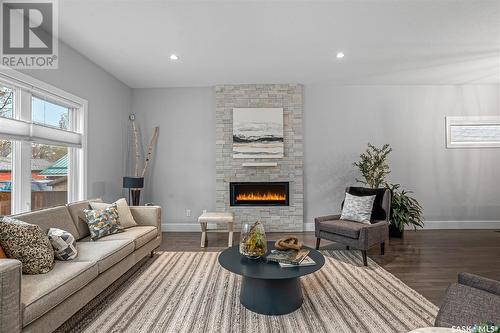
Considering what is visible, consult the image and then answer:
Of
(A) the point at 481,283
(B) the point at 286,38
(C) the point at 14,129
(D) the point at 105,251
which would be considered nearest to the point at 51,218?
(D) the point at 105,251

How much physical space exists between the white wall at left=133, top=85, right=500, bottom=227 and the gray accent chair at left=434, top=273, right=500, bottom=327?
3.83m

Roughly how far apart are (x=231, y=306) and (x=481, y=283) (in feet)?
5.86

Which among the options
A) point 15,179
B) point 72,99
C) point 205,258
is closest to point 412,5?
point 205,258

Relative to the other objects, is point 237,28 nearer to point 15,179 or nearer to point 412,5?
point 412,5

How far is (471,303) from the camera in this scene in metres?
1.30

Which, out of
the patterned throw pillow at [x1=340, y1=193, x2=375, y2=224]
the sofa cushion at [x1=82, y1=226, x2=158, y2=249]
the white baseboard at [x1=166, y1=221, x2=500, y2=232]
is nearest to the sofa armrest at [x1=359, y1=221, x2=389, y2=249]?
the patterned throw pillow at [x1=340, y1=193, x2=375, y2=224]

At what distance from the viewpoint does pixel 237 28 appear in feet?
9.94

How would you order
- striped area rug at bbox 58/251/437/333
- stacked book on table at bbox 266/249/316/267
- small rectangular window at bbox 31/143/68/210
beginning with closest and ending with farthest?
striped area rug at bbox 58/251/437/333 < stacked book on table at bbox 266/249/316/267 < small rectangular window at bbox 31/143/68/210

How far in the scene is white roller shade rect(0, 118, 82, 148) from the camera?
2568 mm

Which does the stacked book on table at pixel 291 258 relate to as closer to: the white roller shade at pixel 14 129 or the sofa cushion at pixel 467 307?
the sofa cushion at pixel 467 307

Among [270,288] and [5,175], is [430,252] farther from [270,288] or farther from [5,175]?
[5,175]

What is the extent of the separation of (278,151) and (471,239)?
11.6 feet

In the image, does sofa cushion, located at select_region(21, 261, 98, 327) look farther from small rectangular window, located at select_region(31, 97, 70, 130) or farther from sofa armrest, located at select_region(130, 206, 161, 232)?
small rectangular window, located at select_region(31, 97, 70, 130)

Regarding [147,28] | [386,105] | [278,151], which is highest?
[147,28]
